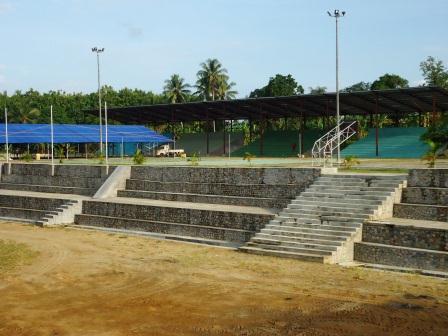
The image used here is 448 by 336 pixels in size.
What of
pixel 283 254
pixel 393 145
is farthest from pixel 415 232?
pixel 393 145

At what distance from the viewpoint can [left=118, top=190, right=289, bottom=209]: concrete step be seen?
24531 millimetres

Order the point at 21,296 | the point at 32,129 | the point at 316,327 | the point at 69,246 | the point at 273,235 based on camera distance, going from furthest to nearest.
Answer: the point at 32,129, the point at 69,246, the point at 273,235, the point at 21,296, the point at 316,327

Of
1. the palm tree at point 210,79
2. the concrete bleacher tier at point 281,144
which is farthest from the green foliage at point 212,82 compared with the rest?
the concrete bleacher tier at point 281,144

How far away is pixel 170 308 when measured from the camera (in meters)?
13.8

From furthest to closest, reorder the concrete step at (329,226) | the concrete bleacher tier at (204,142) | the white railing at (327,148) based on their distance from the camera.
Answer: the concrete bleacher tier at (204,142), the white railing at (327,148), the concrete step at (329,226)

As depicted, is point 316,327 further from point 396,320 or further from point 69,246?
point 69,246

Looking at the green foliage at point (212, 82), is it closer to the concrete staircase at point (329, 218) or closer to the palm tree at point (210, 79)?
the palm tree at point (210, 79)

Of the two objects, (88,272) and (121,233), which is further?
(121,233)

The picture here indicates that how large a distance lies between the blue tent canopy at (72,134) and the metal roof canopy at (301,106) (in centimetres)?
191

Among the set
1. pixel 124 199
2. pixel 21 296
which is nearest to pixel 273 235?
Result: pixel 21 296

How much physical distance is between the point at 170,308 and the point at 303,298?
10.9ft

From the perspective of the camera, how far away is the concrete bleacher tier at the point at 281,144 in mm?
55972

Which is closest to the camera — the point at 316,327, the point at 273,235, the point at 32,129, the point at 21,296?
the point at 316,327

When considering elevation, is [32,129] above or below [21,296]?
above
